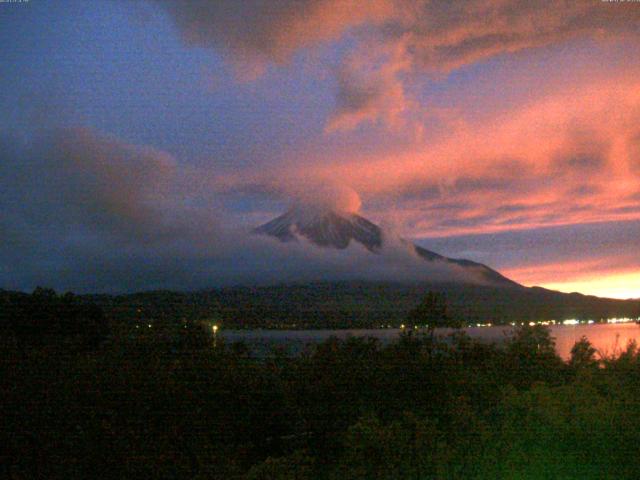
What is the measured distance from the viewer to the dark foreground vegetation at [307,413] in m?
5.51

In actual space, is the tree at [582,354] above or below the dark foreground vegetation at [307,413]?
above

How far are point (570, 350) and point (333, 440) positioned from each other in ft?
19.2

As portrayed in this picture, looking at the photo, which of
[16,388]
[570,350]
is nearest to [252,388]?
[16,388]

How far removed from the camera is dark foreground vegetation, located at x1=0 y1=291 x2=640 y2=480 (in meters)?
5.51

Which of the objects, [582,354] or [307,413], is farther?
Answer: [582,354]

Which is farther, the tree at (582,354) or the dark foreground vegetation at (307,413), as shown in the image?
the tree at (582,354)

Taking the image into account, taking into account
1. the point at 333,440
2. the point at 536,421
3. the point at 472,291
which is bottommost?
the point at 333,440

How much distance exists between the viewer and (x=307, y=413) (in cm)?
866

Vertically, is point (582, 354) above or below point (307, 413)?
above

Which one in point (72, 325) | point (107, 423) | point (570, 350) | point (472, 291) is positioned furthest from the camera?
point (472, 291)

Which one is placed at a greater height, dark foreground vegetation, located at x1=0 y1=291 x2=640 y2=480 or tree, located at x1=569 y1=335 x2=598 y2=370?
tree, located at x1=569 y1=335 x2=598 y2=370

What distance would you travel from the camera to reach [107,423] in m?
5.80

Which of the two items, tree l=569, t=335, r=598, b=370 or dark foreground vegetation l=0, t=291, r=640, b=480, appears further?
tree l=569, t=335, r=598, b=370

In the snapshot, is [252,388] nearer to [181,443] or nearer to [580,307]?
[181,443]
